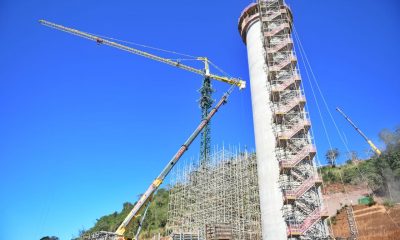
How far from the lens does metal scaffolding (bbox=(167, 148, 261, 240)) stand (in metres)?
43.3

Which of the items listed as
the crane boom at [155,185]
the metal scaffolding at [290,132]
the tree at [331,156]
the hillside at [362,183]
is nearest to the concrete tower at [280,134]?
the metal scaffolding at [290,132]

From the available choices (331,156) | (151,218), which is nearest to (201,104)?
(151,218)

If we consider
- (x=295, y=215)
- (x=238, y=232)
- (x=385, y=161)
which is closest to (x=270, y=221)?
(x=295, y=215)

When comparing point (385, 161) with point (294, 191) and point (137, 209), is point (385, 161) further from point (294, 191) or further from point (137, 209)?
point (137, 209)

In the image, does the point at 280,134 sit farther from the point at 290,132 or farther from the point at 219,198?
the point at 219,198

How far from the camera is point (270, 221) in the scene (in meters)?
32.4

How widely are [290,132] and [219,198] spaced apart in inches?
647

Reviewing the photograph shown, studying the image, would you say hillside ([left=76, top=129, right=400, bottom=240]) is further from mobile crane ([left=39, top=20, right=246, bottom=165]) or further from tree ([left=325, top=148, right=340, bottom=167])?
mobile crane ([left=39, top=20, right=246, bottom=165])

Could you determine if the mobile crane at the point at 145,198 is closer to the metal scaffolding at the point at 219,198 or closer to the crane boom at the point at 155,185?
the crane boom at the point at 155,185

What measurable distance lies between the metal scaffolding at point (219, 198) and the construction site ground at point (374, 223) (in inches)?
471

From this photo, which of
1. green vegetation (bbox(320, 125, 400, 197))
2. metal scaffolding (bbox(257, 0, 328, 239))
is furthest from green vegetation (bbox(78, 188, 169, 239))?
metal scaffolding (bbox(257, 0, 328, 239))

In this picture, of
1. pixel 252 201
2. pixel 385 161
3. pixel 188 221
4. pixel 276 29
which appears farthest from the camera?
pixel 385 161

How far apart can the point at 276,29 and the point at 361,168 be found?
4551 cm

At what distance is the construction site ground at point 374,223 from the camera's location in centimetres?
4362
